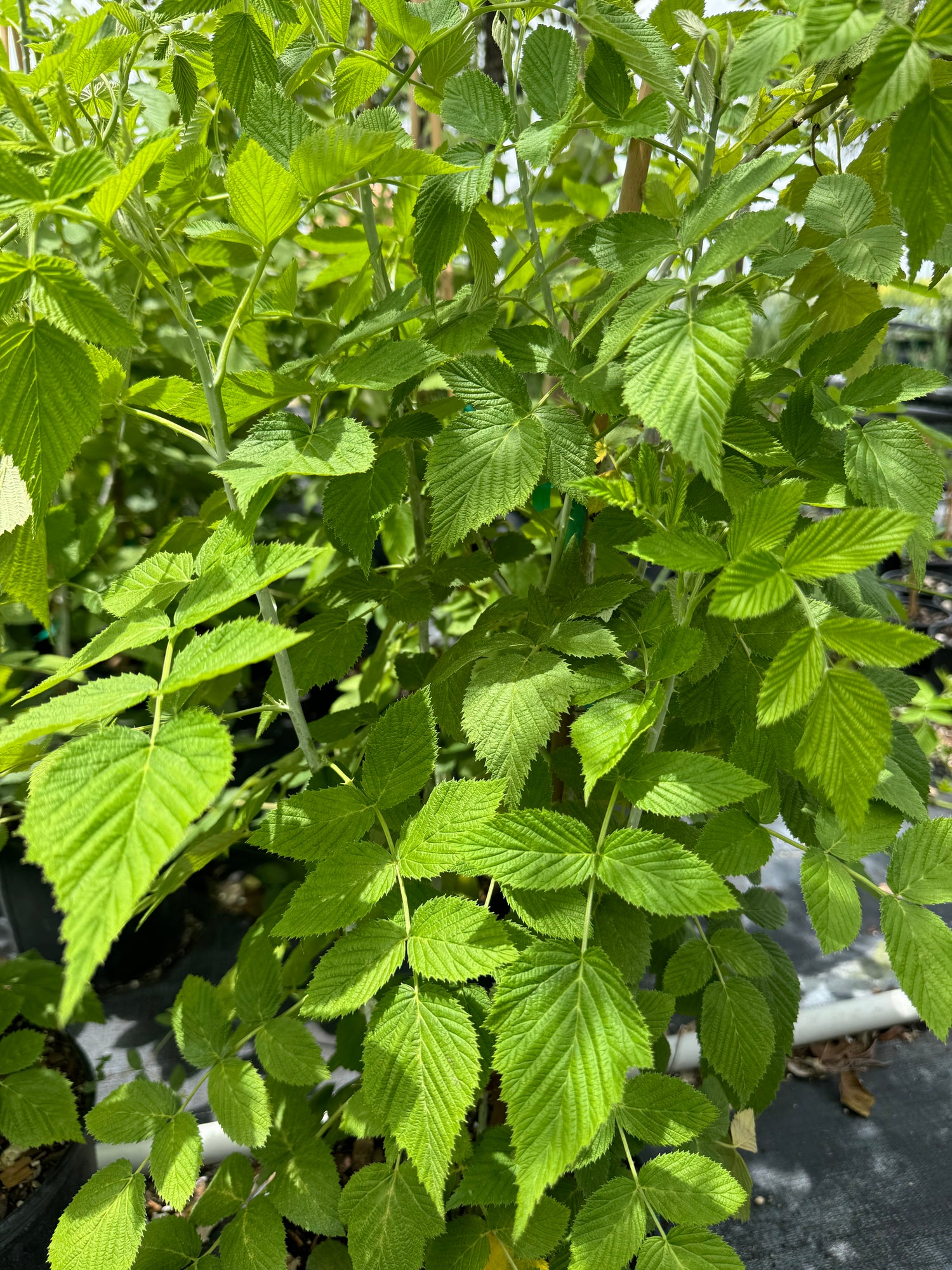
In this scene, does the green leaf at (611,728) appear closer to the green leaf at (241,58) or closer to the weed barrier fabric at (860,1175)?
the green leaf at (241,58)

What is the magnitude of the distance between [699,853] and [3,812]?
1.00m

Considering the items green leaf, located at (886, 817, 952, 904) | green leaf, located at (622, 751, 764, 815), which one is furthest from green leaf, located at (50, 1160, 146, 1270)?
green leaf, located at (886, 817, 952, 904)

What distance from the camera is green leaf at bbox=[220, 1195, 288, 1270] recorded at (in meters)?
0.55

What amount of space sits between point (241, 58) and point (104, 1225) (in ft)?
2.42

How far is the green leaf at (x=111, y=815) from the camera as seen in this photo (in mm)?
286

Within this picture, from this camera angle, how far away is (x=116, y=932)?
29 cm

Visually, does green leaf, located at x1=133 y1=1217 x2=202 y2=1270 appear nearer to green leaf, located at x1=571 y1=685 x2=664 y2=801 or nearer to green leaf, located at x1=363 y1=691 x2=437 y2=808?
green leaf, located at x1=363 y1=691 x2=437 y2=808

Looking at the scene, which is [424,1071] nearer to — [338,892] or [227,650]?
[338,892]

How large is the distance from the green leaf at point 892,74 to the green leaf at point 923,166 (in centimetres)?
1

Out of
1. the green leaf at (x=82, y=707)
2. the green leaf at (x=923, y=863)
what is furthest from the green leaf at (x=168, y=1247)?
the green leaf at (x=923, y=863)

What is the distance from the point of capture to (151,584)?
0.51 m

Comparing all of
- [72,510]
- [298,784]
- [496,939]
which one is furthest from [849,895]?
[72,510]

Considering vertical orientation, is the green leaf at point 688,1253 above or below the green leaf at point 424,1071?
below

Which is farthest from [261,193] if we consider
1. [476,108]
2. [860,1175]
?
[860,1175]
